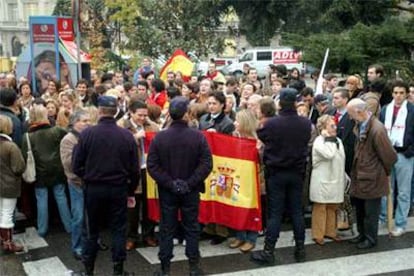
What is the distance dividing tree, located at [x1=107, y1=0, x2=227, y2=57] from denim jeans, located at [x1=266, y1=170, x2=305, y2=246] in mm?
15752

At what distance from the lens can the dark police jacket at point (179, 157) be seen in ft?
17.6

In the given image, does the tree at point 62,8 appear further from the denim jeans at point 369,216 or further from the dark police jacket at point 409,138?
the denim jeans at point 369,216

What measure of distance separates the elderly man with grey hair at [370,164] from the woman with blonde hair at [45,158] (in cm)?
348

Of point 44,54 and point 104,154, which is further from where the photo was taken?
point 44,54

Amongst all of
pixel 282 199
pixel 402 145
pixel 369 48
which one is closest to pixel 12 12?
pixel 369 48

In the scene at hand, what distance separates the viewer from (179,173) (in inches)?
213

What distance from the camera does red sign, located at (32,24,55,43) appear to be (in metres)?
12.6

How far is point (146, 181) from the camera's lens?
Answer: 661cm

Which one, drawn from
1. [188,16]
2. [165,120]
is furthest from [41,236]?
[188,16]

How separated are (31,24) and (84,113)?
24.1 ft

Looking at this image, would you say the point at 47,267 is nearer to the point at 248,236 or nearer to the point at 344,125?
the point at 248,236

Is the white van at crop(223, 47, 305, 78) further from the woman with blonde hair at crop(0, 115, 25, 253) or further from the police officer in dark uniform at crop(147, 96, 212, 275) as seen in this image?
the police officer in dark uniform at crop(147, 96, 212, 275)

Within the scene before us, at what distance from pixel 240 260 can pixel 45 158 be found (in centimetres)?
260

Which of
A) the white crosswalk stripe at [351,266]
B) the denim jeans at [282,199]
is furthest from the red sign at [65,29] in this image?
the white crosswalk stripe at [351,266]
